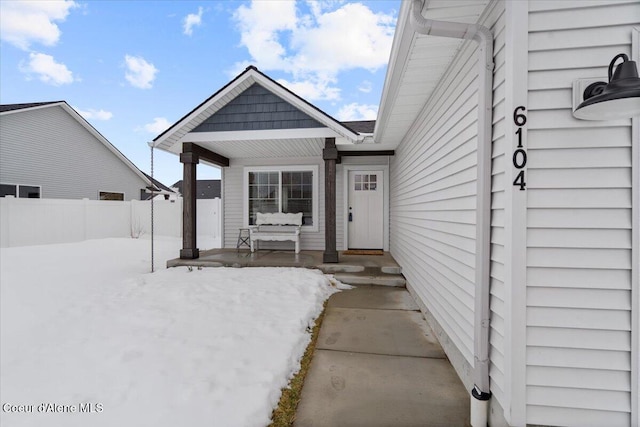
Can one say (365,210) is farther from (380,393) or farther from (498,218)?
(498,218)

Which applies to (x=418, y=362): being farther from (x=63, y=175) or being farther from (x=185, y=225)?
(x=63, y=175)

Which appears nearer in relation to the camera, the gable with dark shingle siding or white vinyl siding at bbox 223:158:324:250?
the gable with dark shingle siding

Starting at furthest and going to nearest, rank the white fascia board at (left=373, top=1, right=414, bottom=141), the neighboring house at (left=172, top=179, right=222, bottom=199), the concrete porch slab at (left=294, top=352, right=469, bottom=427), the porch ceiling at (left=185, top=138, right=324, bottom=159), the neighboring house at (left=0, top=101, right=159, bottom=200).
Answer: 1. the neighboring house at (left=172, top=179, right=222, bottom=199)
2. the neighboring house at (left=0, top=101, right=159, bottom=200)
3. the porch ceiling at (left=185, top=138, right=324, bottom=159)
4. the white fascia board at (left=373, top=1, right=414, bottom=141)
5. the concrete porch slab at (left=294, top=352, right=469, bottom=427)

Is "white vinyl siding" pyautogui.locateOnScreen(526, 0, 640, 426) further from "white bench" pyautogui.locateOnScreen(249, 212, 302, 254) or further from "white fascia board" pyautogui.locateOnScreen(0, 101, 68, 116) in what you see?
"white fascia board" pyautogui.locateOnScreen(0, 101, 68, 116)

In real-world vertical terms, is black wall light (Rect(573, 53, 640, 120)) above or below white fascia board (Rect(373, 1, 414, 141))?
below

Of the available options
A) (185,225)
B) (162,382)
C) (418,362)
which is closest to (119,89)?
(185,225)

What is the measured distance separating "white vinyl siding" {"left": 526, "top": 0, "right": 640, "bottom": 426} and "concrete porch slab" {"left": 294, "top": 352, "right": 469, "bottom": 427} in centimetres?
56

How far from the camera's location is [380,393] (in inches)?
78.3

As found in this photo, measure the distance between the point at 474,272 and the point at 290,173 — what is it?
5.71 meters

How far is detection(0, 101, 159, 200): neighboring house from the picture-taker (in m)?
9.34

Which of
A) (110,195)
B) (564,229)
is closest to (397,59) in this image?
(564,229)

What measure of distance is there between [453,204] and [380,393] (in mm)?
1610

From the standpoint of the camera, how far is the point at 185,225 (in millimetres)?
5895

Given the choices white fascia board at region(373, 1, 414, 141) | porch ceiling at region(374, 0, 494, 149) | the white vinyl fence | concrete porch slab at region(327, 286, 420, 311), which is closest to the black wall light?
porch ceiling at region(374, 0, 494, 149)
